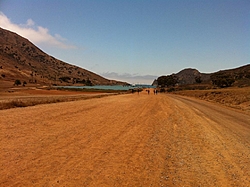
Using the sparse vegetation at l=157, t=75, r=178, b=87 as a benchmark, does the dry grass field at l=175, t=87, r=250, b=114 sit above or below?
below

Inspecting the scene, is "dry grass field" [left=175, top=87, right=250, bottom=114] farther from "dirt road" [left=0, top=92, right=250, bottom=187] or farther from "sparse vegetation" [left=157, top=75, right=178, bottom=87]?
"sparse vegetation" [left=157, top=75, right=178, bottom=87]

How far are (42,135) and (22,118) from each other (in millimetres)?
4531

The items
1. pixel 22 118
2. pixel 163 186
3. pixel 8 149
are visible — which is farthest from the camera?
pixel 22 118

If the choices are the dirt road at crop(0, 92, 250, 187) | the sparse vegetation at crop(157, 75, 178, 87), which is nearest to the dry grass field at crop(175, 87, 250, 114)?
the dirt road at crop(0, 92, 250, 187)

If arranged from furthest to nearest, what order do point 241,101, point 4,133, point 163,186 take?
point 241,101 < point 4,133 < point 163,186

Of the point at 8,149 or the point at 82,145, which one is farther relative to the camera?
the point at 82,145

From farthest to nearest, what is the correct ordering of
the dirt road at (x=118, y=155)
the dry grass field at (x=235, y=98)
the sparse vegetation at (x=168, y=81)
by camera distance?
the sparse vegetation at (x=168, y=81) → the dry grass field at (x=235, y=98) → the dirt road at (x=118, y=155)

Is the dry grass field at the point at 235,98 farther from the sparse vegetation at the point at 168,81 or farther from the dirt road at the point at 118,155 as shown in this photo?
the sparse vegetation at the point at 168,81

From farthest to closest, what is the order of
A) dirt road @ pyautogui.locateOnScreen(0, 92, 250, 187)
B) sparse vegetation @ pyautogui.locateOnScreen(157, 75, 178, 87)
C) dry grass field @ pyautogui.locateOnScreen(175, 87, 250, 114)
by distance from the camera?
sparse vegetation @ pyautogui.locateOnScreen(157, 75, 178, 87)
dry grass field @ pyautogui.locateOnScreen(175, 87, 250, 114)
dirt road @ pyautogui.locateOnScreen(0, 92, 250, 187)

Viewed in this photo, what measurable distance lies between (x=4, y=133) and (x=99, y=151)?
17.2ft

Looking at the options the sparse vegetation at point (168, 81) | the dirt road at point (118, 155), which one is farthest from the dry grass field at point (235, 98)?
the sparse vegetation at point (168, 81)

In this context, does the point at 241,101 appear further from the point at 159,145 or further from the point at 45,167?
the point at 45,167

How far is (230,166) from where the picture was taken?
7738mm

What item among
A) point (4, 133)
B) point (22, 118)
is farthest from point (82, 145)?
point (22, 118)
